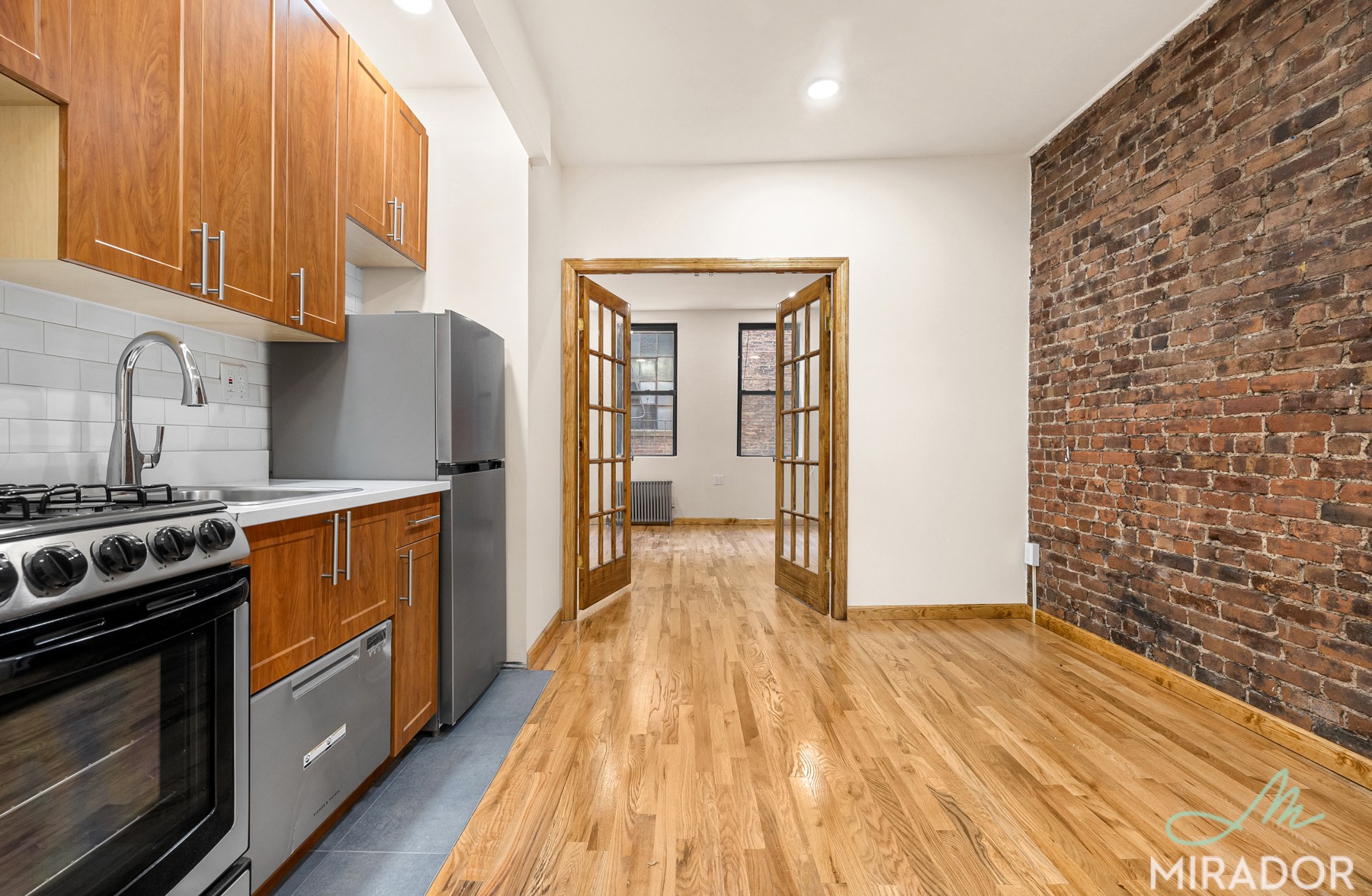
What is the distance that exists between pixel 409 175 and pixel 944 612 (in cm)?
363

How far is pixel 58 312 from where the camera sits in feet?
4.84

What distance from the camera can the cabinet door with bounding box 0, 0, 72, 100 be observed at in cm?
102

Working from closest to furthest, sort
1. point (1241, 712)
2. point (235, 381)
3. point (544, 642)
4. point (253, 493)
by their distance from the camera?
1. point (253, 493)
2. point (235, 381)
3. point (1241, 712)
4. point (544, 642)

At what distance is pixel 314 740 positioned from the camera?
1472 millimetres

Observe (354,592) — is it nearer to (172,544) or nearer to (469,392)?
(172,544)

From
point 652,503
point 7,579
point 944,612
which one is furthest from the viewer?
point 652,503

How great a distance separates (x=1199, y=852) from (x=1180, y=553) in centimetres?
142

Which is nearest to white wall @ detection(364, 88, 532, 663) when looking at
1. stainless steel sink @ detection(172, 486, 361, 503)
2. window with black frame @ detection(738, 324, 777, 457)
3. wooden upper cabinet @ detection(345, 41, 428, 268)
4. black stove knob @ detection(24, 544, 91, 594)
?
wooden upper cabinet @ detection(345, 41, 428, 268)

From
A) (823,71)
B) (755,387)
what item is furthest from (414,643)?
(755,387)

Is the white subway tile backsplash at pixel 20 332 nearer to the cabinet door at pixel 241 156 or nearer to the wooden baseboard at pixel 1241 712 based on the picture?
the cabinet door at pixel 241 156

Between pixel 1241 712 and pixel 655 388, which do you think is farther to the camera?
pixel 655 388

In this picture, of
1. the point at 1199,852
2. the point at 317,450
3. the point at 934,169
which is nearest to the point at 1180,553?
the point at 1199,852

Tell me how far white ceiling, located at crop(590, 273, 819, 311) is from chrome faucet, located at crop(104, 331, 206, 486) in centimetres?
447

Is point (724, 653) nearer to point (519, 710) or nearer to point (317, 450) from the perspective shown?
point (519, 710)
